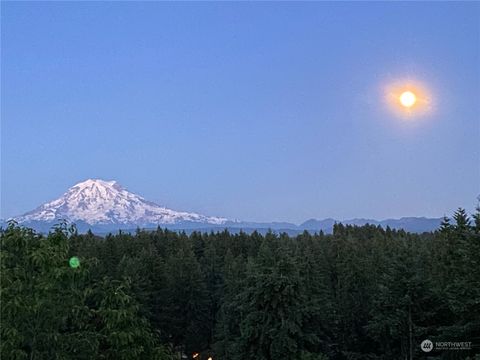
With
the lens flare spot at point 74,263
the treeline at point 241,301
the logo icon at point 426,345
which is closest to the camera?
the treeline at point 241,301

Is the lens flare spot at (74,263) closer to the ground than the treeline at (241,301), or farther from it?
farther from it

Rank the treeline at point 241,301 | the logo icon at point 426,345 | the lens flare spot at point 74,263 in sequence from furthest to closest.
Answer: the logo icon at point 426,345
the lens flare spot at point 74,263
the treeline at point 241,301

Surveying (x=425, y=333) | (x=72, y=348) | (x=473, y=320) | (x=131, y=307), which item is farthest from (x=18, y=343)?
(x=425, y=333)

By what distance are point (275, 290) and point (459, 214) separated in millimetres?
11605

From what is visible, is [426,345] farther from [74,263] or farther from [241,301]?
[74,263]

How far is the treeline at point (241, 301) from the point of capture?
8133 millimetres

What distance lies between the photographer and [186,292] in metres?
48.1

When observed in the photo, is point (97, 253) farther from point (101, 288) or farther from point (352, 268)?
point (101, 288)

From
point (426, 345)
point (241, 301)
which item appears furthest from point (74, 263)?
point (241, 301)

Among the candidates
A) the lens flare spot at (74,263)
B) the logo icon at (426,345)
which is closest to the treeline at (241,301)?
the lens flare spot at (74,263)

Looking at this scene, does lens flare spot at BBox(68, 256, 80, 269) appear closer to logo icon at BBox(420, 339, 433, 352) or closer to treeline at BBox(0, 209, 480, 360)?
treeline at BBox(0, 209, 480, 360)

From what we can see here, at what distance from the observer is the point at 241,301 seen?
99.6 ft

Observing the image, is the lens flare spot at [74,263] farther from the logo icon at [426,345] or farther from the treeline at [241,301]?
the logo icon at [426,345]

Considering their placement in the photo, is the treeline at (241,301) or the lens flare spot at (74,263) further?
the lens flare spot at (74,263)
